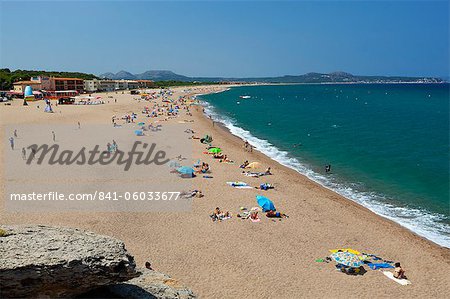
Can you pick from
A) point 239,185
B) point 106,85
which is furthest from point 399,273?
point 106,85

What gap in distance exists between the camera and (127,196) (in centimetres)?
2009

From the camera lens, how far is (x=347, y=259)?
13180 mm

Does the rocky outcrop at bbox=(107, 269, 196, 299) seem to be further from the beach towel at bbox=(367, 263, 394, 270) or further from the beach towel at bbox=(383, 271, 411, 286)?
the beach towel at bbox=(367, 263, 394, 270)

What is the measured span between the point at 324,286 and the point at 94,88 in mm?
105605

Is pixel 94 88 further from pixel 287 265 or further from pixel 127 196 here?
pixel 287 265

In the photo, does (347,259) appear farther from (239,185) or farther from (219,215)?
(239,185)

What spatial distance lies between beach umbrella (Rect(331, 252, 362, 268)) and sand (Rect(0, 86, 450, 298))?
1.36ft

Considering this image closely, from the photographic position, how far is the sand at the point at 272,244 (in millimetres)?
12273

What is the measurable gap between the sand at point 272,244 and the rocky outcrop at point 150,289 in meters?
4.34

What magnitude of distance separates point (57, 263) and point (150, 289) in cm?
205

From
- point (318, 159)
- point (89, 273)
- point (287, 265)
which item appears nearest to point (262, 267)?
point (287, 265)

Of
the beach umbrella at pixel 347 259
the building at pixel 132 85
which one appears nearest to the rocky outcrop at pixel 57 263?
the beach umbrella at pixel 347 259

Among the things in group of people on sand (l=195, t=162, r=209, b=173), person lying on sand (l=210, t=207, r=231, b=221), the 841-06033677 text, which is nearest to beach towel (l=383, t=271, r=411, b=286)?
person lying on sand (l=210, t=207, r=231, b=221)
